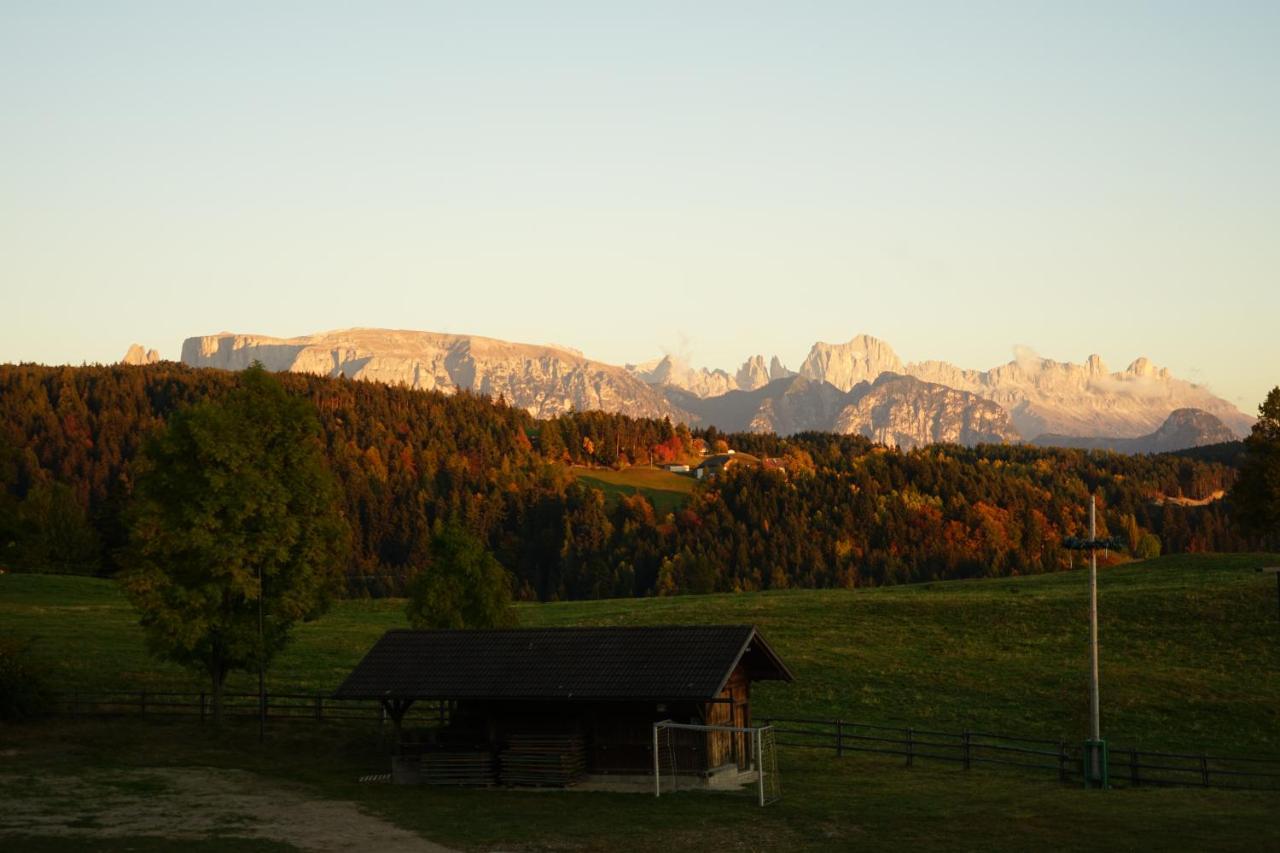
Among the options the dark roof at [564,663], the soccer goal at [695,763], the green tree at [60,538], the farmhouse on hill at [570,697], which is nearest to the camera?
the soccer goal at [695,763]

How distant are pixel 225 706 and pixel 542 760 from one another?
18.3 metres

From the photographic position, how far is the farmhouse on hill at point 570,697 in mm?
39812

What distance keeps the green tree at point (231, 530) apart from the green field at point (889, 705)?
3.73 metres

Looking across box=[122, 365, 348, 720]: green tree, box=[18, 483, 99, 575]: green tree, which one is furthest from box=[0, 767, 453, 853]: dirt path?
box=[18, 483, 99, 575]: green tree

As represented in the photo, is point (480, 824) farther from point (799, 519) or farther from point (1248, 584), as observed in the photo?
point (799, 519)

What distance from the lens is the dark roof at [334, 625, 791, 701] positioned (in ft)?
129

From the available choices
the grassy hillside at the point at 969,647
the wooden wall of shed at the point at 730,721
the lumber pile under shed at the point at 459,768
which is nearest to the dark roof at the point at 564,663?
the wooden wall of shed at the point at 730,721

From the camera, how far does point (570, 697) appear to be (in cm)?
3947

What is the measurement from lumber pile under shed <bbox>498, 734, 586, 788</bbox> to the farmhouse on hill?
3 centimetres

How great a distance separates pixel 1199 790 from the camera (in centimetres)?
3847

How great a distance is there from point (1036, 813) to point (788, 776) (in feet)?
30.2

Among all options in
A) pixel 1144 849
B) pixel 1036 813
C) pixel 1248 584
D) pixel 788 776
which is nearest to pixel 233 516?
pixel 788 776

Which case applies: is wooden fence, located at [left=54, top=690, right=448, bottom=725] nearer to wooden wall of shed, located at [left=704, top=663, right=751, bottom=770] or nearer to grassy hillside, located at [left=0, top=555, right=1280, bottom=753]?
grassy hillside, located at [left=0, top=555, right=1280, bottom=753]

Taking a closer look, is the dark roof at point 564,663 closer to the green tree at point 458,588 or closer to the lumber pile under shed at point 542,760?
the lumber pile under shed at point 542,760
